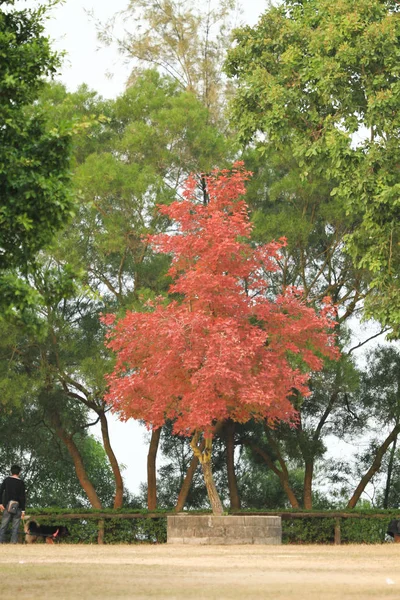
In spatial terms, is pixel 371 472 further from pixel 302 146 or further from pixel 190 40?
pixel 190 40

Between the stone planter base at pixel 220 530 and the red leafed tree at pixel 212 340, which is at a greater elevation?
the red leafed tree at pixel 212 340

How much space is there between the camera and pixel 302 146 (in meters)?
26.0

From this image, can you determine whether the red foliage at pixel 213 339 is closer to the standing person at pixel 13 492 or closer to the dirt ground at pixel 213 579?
the standing person at pixel 13 492

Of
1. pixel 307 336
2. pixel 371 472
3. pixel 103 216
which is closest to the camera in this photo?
pixel 307 336

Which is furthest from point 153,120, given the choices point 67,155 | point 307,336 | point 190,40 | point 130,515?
point 67,155

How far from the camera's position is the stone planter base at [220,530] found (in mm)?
23531

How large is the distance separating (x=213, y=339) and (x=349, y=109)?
6.49 meters

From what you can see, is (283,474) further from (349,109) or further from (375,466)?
(349,109)

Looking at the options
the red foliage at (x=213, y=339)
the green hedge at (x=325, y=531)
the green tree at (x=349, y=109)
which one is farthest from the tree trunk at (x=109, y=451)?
the green tree at (x=349, y=109)

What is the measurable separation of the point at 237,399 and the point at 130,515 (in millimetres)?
5728

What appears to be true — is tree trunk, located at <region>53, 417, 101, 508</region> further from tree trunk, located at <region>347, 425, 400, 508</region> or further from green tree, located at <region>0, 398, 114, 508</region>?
tree trunk, located at <region>347, 425, 400, 508</region>

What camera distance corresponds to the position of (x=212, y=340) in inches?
947

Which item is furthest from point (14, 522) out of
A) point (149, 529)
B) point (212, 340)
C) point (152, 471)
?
point (152, 471)

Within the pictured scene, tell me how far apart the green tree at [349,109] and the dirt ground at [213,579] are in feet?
27.6
